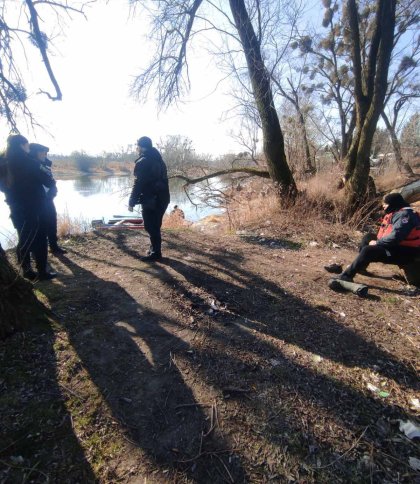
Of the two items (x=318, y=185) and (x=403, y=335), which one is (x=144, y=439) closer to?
(x=403, y=335)

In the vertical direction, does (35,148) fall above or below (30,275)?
above

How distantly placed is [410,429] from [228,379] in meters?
1.15

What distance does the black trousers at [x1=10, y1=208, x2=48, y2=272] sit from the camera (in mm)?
3461

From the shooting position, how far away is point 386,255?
3.49 meters

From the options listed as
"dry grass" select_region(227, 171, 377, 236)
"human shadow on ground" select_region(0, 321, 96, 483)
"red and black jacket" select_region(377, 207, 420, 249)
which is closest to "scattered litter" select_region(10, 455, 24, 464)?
"human shadow on ground" select_region(0, 321, 96, 483)

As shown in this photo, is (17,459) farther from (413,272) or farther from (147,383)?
(413,272)

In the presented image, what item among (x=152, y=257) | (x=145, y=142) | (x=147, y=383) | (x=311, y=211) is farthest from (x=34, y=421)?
(x=311, y=211)

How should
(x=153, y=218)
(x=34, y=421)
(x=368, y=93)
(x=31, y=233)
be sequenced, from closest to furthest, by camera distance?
(x=34, y=421) < (x=31, y=233) < (x=153, y=218) < (x=368, y=93)

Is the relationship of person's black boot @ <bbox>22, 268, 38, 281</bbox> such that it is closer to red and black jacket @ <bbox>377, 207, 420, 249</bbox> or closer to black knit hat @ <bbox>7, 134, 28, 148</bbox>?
black knit hat @ <bbox>7, 134, 28, 148</bbox>

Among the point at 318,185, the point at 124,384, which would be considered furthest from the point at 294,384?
the point at 318,185

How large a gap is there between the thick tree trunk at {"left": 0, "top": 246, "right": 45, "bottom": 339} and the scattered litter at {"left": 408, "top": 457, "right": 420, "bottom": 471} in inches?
111

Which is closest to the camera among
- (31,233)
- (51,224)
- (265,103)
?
(31,233)

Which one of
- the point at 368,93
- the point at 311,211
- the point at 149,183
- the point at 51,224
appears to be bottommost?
the point at 311,211

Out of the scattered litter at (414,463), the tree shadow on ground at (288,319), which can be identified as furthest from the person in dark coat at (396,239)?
the scattered litter at (414,463)
